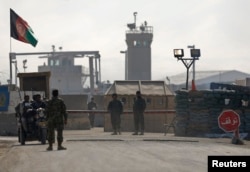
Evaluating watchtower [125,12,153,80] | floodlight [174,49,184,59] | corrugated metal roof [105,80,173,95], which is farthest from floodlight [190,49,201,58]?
watchtower [125,12,153,80]

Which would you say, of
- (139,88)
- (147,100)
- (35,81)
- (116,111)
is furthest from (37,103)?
(139,88)

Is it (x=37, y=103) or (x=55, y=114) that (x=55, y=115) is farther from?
(x=37, y=103)

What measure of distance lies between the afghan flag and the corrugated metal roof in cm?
663

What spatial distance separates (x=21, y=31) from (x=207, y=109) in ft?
28.8

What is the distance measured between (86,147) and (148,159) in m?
3.82

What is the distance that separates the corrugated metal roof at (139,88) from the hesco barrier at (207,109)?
8006 millimetres

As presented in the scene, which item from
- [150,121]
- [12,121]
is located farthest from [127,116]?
[12,121]

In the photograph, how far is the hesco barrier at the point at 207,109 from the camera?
77.8 ft

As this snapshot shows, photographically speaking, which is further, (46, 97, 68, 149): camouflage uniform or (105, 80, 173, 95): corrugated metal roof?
(105, 80, 173, 95): corrugated metal roof

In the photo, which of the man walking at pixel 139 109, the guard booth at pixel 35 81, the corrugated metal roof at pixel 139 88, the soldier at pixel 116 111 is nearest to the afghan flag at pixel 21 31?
the guard booth at pixel 35 81

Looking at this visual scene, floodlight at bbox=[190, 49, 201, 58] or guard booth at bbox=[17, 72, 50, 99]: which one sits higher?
floodlight at bbox=[190, 49, 201, 58]

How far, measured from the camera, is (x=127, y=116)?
2980 centimetres

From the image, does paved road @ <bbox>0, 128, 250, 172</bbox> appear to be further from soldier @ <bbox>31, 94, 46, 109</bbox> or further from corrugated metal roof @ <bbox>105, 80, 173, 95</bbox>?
corrugated metal roof @ <bbox>105, 80, 173, 95</bbox>

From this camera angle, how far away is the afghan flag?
26344mm
